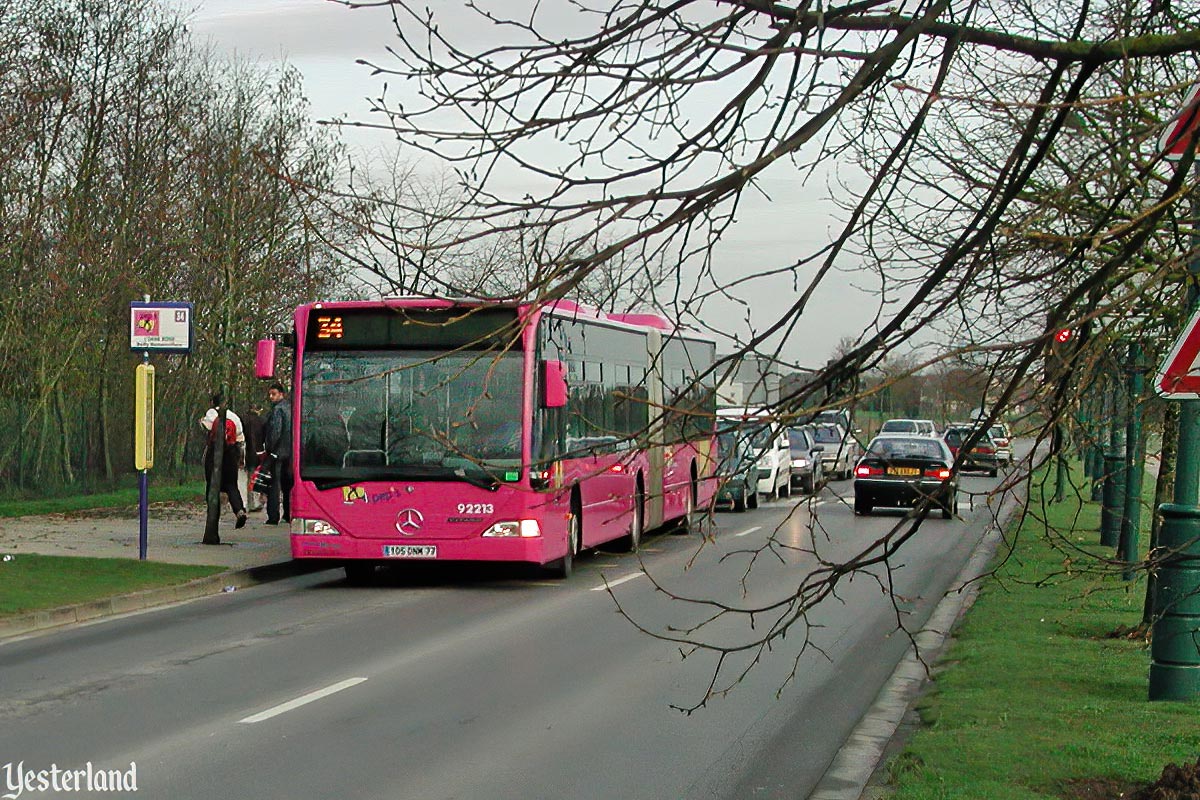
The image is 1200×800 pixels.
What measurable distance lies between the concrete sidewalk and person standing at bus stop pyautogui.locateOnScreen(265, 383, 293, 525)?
0.42 meters

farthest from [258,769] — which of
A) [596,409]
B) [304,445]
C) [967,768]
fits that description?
[596,409]

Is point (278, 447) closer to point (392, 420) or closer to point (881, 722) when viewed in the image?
point (392, 420)

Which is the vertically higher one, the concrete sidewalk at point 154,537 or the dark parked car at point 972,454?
the dark parked car at point 972,454

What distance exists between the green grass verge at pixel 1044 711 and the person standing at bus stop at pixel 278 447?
12406 mm

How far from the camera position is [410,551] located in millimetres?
16969

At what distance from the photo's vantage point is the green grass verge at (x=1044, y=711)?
7410mm

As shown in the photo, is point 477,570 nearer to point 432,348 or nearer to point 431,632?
point 432,348

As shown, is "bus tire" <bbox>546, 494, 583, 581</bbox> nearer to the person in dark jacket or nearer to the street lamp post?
the street lamp post

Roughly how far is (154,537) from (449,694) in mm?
13187

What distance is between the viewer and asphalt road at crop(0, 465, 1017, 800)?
312 inches

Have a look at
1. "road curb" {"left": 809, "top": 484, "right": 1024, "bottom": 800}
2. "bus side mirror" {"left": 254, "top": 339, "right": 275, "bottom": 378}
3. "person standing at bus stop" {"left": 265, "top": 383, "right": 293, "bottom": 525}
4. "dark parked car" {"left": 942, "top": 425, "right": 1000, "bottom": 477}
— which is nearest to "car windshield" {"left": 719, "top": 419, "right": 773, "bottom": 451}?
"dark parked car" {"left": 942, "top": 425, "right": 1000, "bottom": 477}

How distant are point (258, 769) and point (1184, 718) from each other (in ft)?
17.2

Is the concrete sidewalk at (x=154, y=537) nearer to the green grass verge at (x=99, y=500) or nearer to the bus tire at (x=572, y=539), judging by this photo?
the green grass verge at (x=99, y=500)

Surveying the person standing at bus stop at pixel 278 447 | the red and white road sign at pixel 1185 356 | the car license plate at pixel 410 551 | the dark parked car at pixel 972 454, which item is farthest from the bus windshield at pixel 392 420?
the dark parked car at pixel 972 454
